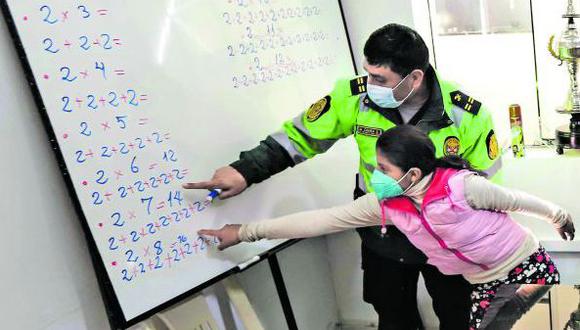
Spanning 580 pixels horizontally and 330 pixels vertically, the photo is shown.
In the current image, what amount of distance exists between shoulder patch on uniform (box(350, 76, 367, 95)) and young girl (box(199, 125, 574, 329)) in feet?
0.93

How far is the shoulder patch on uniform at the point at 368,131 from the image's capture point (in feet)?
5.71

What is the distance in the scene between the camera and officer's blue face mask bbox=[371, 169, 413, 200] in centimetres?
154

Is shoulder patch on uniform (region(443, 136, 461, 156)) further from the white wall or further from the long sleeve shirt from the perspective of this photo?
the white wall

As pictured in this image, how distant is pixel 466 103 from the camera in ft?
5.55

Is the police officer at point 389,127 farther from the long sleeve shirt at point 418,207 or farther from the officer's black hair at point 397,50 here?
the long sleeve shirt at point 418,207

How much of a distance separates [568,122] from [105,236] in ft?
5.81

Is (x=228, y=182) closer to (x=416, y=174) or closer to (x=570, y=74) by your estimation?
(x=416, y=174)

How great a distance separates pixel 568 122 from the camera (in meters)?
2.38

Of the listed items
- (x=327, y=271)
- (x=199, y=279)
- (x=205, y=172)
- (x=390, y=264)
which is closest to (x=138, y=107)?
(x=205, y=172)

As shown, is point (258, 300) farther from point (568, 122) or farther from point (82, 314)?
point (568, 122)

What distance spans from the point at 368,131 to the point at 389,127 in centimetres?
6

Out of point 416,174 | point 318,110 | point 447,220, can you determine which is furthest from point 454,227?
point 318,110

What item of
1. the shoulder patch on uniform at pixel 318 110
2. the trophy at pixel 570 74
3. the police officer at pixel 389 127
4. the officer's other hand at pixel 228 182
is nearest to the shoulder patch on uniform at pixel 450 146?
the police officer at pixel 389 127

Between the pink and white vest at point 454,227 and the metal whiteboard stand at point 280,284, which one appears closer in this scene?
the pink and white vest at point 454,227
